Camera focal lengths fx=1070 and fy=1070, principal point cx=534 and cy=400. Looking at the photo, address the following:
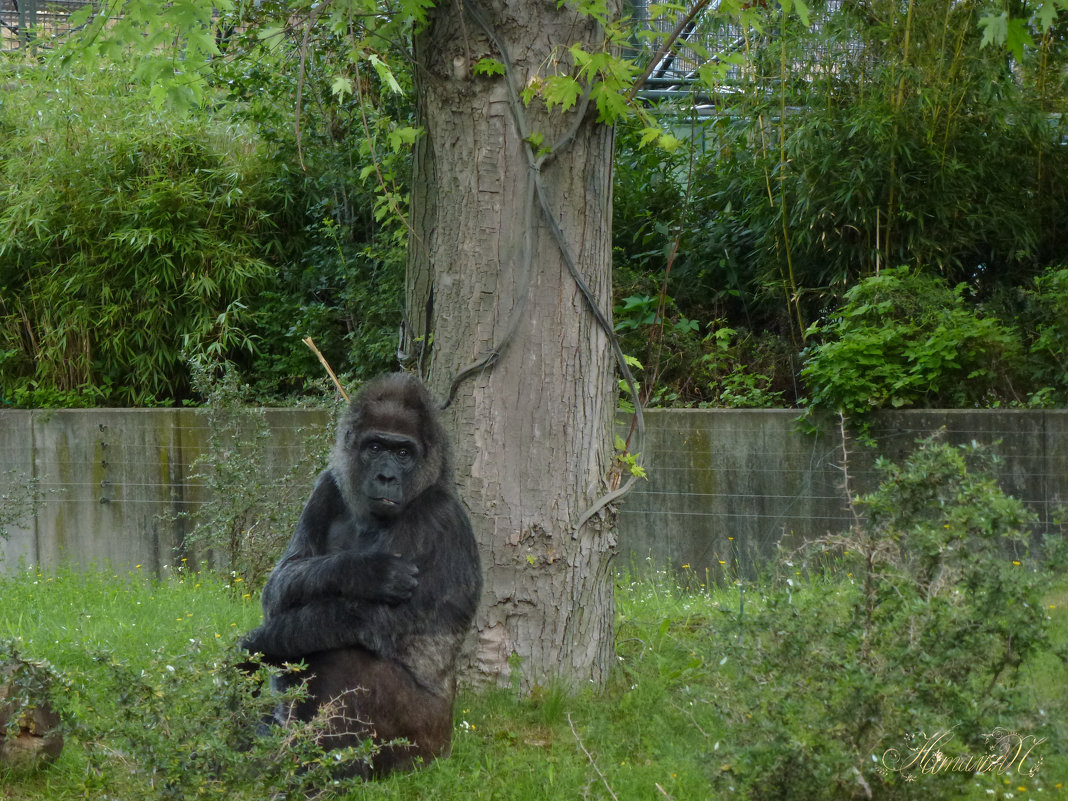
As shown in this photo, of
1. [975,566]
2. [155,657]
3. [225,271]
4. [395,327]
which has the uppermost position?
[225,271]

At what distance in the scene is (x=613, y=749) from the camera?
413 centimetres

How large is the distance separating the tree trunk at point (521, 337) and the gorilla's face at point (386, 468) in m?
0.76

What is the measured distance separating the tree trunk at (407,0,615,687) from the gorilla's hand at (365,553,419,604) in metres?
0.93

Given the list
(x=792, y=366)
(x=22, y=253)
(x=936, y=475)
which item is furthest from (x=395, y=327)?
(x=936, y=475)

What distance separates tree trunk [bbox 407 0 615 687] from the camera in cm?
466

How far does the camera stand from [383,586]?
3.74m

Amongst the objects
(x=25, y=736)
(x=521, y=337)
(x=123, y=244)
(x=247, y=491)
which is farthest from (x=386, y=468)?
(x=123, y=244)

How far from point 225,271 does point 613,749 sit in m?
7.28

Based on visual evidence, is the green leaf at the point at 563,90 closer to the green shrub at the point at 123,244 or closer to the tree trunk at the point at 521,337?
the tree trunk at the point at 521,337

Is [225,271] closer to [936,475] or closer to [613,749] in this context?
[613,749]

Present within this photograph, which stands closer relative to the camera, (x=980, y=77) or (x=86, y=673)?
(x=86, y=673)

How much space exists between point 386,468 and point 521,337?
1.09m

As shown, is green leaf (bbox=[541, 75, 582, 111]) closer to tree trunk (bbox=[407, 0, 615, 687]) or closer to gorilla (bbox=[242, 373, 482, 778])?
tree trunk (bbox=[407, 0, 615, 687])

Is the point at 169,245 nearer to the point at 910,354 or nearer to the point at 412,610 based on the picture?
the point at 910,354
